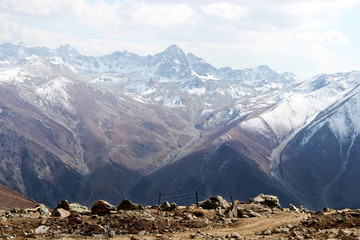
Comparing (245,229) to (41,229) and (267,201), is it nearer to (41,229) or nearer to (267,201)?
(41,229)

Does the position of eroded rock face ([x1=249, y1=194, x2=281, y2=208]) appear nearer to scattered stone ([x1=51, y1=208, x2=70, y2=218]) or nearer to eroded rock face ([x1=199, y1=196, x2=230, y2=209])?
eroded rock face ([x1=199, y1=196, x2=230, y2=209])

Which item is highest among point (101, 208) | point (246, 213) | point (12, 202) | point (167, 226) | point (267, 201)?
point (101, 208)

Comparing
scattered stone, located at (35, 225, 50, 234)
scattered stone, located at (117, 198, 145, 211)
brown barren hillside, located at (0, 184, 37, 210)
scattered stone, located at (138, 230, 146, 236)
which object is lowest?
brown barren hillside, located at (0, 184, 37, 210)

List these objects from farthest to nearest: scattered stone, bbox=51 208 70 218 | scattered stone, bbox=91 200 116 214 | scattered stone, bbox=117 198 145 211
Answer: scattered stone, bbox=117 198 145 211 < scattered stone, bbox=91 200 116 214 < scattered stone, bbox=51 208 70 218

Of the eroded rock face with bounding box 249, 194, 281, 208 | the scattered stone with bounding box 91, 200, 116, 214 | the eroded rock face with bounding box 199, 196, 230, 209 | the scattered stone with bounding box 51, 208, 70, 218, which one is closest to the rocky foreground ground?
the scattered stone with bounding box 91, 200, 116, 214

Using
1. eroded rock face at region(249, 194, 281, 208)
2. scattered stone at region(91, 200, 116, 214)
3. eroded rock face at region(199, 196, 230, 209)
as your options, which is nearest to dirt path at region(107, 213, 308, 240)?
eroded rock face at region(199, 196, 230, 209)

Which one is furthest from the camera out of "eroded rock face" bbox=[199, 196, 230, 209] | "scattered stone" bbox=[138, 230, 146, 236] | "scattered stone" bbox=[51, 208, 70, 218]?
"eroded rock face" bbox=[199, 196, 230, 209]

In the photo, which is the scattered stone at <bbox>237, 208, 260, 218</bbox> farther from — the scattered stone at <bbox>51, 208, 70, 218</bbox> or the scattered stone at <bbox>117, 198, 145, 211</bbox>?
the scattered stone at <bbox>51, 208, 70, 218</bbox>

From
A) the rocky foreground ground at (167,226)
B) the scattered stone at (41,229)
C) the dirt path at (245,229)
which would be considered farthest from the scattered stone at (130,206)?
the scattered stone at (41,229)

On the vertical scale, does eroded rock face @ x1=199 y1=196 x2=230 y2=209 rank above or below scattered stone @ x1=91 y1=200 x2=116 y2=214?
below

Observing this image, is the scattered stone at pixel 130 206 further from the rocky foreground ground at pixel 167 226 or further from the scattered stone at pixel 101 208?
the scattered stone at pixel 101 208

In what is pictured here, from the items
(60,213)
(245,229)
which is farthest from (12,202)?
(245,229)

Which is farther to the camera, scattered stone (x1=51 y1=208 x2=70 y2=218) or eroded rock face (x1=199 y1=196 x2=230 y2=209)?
eroded rock face (x1=199 y1=196 x2=230 y2=209)

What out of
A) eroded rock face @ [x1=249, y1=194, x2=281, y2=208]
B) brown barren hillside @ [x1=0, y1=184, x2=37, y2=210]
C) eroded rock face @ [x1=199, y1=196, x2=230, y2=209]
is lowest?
brown barren hillside @ [x1=0, y1=184, x2=37, y2=210]
